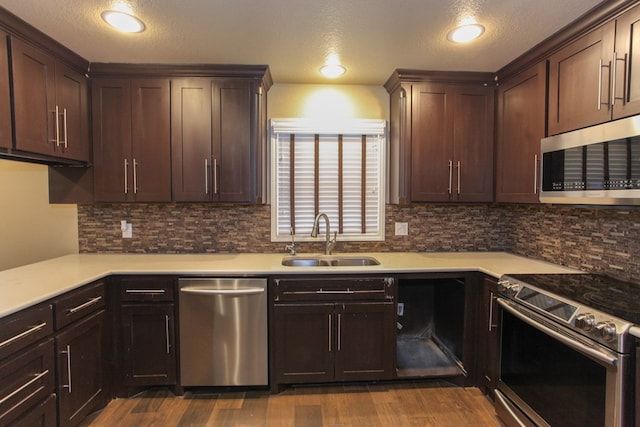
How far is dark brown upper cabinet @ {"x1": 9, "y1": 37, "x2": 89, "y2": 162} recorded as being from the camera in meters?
1.83

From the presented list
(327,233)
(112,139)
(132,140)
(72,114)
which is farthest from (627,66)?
(72,114)

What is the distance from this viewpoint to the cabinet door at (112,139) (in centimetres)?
242

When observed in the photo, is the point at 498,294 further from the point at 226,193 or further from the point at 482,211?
the point at 226,193

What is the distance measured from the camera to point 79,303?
183 centimetres

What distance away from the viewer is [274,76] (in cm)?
265

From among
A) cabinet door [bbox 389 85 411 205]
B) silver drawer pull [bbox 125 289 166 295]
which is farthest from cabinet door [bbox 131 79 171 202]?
cabinet door [bbox 389 85 411 205]

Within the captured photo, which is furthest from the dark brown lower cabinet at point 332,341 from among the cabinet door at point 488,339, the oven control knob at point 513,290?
the oven control knob at point 513,290

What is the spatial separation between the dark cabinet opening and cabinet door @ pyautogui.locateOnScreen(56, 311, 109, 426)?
6.32 feet

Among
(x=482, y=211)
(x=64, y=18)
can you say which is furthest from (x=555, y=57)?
(x=64, y=18)

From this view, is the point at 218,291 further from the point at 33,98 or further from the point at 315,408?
the point at 33,98

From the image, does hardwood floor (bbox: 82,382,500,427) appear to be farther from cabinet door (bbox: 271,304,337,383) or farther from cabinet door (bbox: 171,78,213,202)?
cabinet door (bbox: 171,78,213,202)

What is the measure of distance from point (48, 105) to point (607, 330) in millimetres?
3084

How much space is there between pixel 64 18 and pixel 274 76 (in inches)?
Answer: 52.5

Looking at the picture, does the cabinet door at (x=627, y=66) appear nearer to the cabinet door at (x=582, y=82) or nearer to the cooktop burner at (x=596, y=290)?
the cabinet door at (x=582, y=82)
